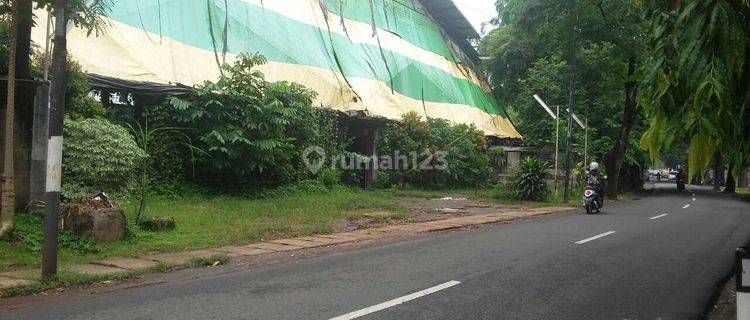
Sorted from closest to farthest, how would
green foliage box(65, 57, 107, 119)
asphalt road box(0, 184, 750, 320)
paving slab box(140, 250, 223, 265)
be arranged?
asphalt road box(0, 184, 750, 320) < paving slab box(140, 250, 223, 265) < green foliage box(65, 57, 107, 119)

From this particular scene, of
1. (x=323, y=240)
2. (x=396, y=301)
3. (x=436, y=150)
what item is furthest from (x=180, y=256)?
(x=436, y=150)

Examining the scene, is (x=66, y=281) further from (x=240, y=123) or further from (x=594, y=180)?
(x=594, y=180)

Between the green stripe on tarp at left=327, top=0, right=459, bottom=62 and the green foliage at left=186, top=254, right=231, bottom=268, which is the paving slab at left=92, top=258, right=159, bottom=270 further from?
the green stripe on tarp at left=327, top=0, right=459, bottom=62

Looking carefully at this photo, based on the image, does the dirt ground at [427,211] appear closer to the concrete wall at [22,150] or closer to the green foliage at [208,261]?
the green foliage at [208,261]

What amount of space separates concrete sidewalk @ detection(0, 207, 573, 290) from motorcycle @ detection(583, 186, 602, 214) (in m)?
3.01

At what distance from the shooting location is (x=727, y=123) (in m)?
3.70

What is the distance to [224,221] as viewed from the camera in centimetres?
1181

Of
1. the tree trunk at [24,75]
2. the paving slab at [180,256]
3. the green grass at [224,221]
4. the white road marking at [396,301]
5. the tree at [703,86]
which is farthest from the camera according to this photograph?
the tree trunk at [24,75]

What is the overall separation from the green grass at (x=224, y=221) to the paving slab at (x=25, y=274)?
0.26 meters

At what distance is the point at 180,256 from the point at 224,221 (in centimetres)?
Answer: 300

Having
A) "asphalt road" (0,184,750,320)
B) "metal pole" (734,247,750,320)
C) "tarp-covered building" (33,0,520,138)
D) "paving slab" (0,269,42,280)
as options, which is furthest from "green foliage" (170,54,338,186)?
"metal pole" (734,247,750,320)

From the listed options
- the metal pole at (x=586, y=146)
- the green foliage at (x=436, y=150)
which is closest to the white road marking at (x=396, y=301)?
the green foliage at (x=436, y=150)

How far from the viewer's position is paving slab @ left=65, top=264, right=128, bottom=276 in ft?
24.6

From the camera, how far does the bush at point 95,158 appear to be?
35.1ft
